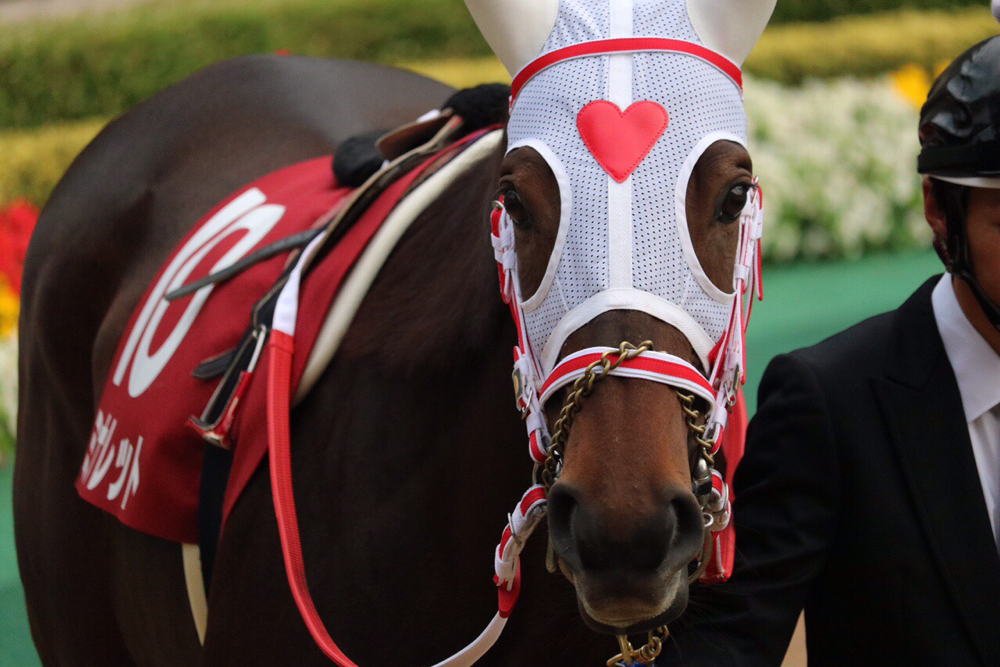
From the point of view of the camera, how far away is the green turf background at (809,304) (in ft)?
17.4

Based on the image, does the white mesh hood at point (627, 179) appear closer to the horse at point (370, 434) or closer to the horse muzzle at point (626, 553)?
the horse at point (370, 434)

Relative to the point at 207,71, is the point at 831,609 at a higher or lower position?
lower

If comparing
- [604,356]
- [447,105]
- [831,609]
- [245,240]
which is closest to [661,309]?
[604,356]

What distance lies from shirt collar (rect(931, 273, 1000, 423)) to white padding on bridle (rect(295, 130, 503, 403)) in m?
0.96

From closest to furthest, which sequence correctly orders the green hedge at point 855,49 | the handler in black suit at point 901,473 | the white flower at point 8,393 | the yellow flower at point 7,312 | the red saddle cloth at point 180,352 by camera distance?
the handler in black suit at point 901,473 < the red saddle cloth at point 180,352 < the white flower at point 8,393 < the yellow flower at point 7,312 < the green hedge at point 855,49

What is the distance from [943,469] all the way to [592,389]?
59 cm

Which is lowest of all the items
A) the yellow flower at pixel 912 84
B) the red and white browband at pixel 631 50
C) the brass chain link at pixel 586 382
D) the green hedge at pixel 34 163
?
the brass chain link at pixel 586 382

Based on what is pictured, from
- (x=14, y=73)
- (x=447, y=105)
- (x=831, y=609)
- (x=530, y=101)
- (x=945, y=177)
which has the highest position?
(x=14, y=73)

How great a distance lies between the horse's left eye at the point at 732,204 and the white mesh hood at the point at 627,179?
0.08 meters

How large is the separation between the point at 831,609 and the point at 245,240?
1757 millimetres

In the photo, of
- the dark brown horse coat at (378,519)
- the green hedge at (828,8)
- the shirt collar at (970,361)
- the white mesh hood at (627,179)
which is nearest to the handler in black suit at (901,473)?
the shirt collar at (970,361)

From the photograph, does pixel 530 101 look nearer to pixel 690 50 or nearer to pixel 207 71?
pixel 690 50

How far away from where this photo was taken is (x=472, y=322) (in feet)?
6.81

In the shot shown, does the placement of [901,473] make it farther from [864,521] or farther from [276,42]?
[276,42]
